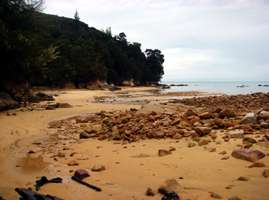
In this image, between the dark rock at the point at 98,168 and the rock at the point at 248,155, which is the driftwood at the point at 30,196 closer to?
the dark rock at the point at 98,168

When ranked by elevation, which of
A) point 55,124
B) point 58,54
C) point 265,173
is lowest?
point 55,124

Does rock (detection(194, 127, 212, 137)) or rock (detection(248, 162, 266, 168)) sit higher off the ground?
rock (detection(194, 127, 212, 137))

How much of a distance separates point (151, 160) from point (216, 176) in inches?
57.3

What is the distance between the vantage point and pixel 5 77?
20359 mm

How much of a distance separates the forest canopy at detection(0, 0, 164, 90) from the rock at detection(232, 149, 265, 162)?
1317 cm

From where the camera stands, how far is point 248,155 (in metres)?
6.46

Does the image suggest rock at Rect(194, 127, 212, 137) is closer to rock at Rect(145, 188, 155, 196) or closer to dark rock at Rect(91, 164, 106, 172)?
dark rock at Rect(91, 164, 106, 172)

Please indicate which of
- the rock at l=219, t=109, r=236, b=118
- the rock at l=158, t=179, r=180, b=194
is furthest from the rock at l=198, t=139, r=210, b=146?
the rock at l=219, t=109, r=236, b=118

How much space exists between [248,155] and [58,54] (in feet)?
142

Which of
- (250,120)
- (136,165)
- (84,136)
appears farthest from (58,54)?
(136,165)

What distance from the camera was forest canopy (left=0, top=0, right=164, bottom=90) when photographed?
18750 mm

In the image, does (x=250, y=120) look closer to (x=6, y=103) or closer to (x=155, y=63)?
(x=6, y=103)

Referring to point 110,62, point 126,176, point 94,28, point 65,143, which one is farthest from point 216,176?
point 94,28

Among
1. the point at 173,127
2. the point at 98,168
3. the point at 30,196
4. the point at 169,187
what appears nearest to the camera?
the point at 30,196
